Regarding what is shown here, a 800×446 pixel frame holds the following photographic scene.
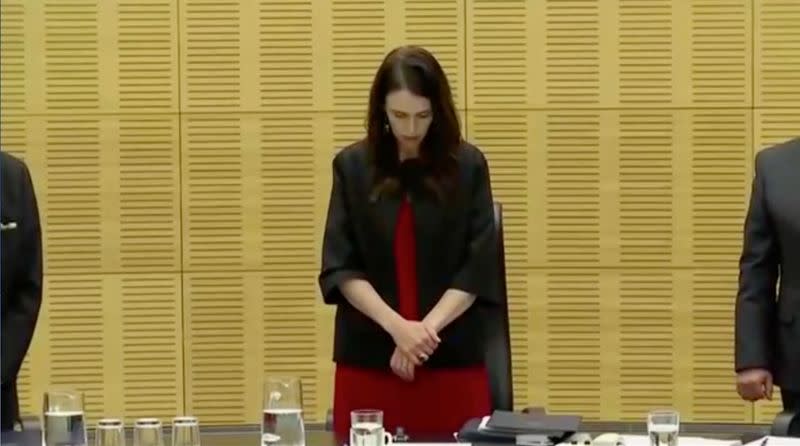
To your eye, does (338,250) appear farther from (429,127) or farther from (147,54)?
(147,54)

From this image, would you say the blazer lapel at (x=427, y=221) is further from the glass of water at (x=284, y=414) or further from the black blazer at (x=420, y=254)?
the glass of water at (x=284, y=414)

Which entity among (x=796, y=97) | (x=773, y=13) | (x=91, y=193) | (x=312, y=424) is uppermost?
(x=773, y=13)

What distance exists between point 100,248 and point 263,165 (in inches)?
32.9

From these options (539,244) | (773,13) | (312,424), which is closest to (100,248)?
(312,424)

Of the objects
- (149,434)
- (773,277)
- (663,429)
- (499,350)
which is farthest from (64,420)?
(773,277)

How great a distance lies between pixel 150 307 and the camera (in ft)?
20.3

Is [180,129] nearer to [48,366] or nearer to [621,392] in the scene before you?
[48,366]

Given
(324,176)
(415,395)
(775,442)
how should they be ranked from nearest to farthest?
(775,442) → (415,395) → (324,176)

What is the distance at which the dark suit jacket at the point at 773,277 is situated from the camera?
13.0 feet

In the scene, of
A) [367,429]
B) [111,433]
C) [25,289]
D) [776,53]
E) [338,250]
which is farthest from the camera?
[776,53]

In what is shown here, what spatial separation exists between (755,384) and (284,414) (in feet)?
5.80

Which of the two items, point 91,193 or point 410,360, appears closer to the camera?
point 410,360

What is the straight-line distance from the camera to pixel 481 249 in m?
3.87

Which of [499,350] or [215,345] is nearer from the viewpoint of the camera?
[499,350]
